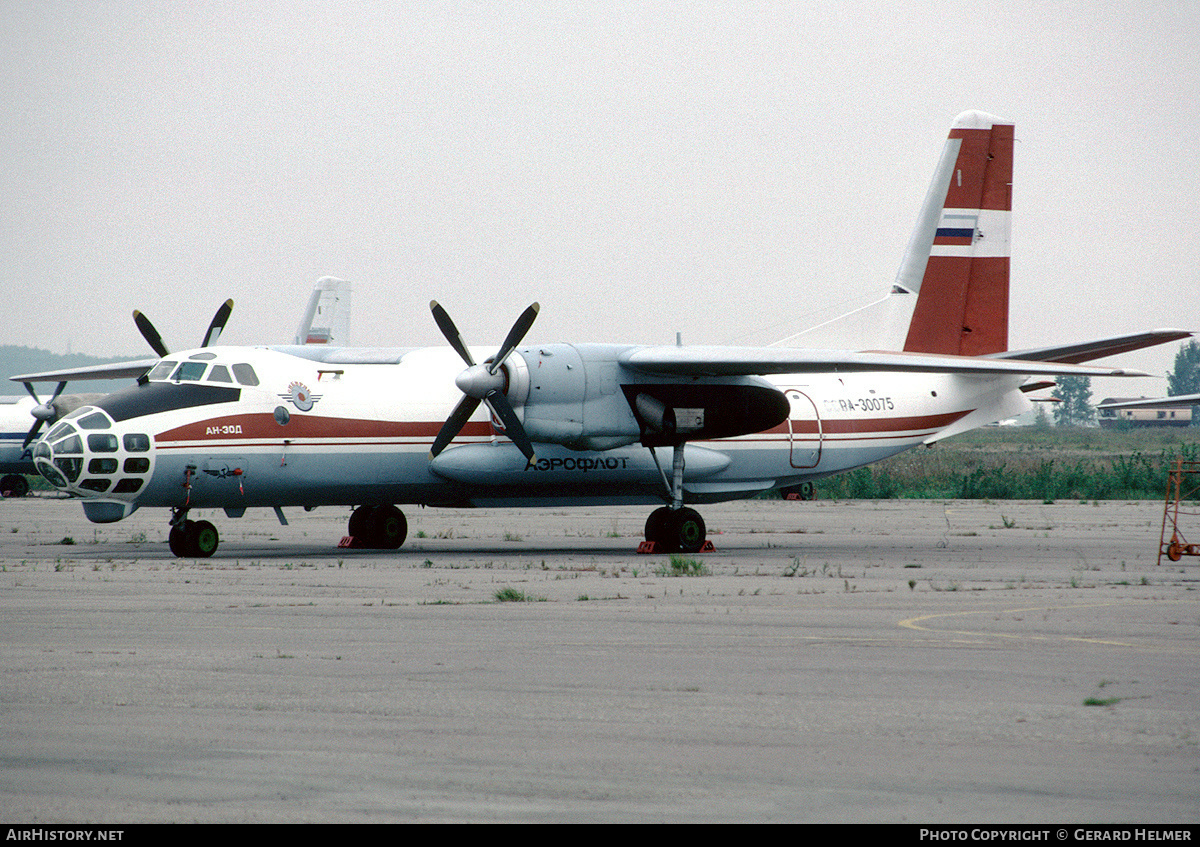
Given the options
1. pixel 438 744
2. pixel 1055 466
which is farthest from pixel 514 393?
pixel 1055 466

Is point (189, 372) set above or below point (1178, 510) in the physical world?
above

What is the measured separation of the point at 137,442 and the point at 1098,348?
1860cm

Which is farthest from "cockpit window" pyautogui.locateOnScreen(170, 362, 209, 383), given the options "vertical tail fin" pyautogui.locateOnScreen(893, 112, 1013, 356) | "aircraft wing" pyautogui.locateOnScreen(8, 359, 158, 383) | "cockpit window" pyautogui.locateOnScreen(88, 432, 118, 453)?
"vertical tail fin" pyautogui.locateOnScreen(893, 112, 1013, 356)

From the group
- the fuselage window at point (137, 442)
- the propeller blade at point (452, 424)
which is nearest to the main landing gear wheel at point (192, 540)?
the fuselage window at point (137, 442)

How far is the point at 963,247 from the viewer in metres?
30.3

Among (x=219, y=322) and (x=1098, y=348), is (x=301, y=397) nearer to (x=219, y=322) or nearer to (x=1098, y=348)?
(x=219, y=322)

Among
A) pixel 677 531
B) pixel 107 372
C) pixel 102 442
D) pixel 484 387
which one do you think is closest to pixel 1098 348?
pixel 677 531

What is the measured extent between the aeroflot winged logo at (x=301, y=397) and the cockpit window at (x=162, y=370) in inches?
83.8

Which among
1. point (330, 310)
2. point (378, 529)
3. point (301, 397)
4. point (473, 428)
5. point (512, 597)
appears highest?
point (330, 310)

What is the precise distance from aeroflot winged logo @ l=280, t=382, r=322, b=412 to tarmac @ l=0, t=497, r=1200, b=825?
14.6 ft

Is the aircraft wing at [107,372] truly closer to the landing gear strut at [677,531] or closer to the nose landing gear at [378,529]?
the nose landing gear at [378,529]

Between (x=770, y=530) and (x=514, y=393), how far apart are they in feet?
35.8

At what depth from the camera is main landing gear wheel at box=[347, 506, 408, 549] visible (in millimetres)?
25969

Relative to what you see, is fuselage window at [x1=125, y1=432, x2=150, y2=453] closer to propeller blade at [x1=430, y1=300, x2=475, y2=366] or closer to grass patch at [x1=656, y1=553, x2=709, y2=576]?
propeller blade at [x1=430, y1=300, x2=475, y2=366]
